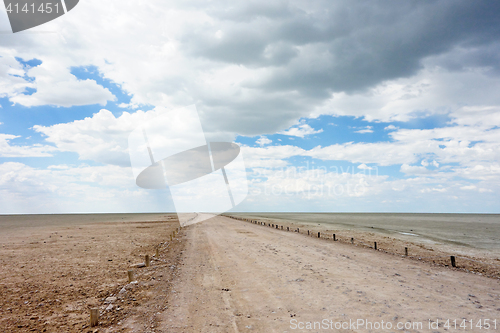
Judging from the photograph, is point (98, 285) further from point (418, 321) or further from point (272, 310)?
point (418, 321)

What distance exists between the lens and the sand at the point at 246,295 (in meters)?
7.86

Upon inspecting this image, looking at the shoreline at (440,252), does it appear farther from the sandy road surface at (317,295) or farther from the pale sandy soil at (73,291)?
the pale sandy soil at (73,291)

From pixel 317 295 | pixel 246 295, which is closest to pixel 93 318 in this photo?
pixel 246 295

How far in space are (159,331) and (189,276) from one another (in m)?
5.86

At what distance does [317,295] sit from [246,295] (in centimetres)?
273

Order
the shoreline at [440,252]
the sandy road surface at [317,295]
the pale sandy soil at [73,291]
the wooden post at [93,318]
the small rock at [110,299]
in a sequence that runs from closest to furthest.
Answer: the wooden post at [93,318] → the sandy road surface at [317,295] → the pale sandy soil at [73,291] → the small rock at [110,299] → the shoreline at [440,252]

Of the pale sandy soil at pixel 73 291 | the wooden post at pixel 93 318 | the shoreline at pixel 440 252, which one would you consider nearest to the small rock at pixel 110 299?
the pale sandy soil at pixel 73 291

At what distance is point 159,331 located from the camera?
Result: 23.4ft

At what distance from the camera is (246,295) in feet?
32.6

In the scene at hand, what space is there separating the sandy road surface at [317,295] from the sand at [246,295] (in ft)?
0.11

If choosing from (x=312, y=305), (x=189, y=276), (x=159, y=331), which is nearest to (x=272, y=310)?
(x=312, y=305)

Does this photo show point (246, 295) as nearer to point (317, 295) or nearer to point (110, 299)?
point (317, 295)

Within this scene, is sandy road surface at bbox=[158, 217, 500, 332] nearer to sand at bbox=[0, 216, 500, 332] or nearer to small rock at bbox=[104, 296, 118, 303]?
sand at bbox=[0, 216, 500, 332]

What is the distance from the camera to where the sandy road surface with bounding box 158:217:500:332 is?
7863 mm
